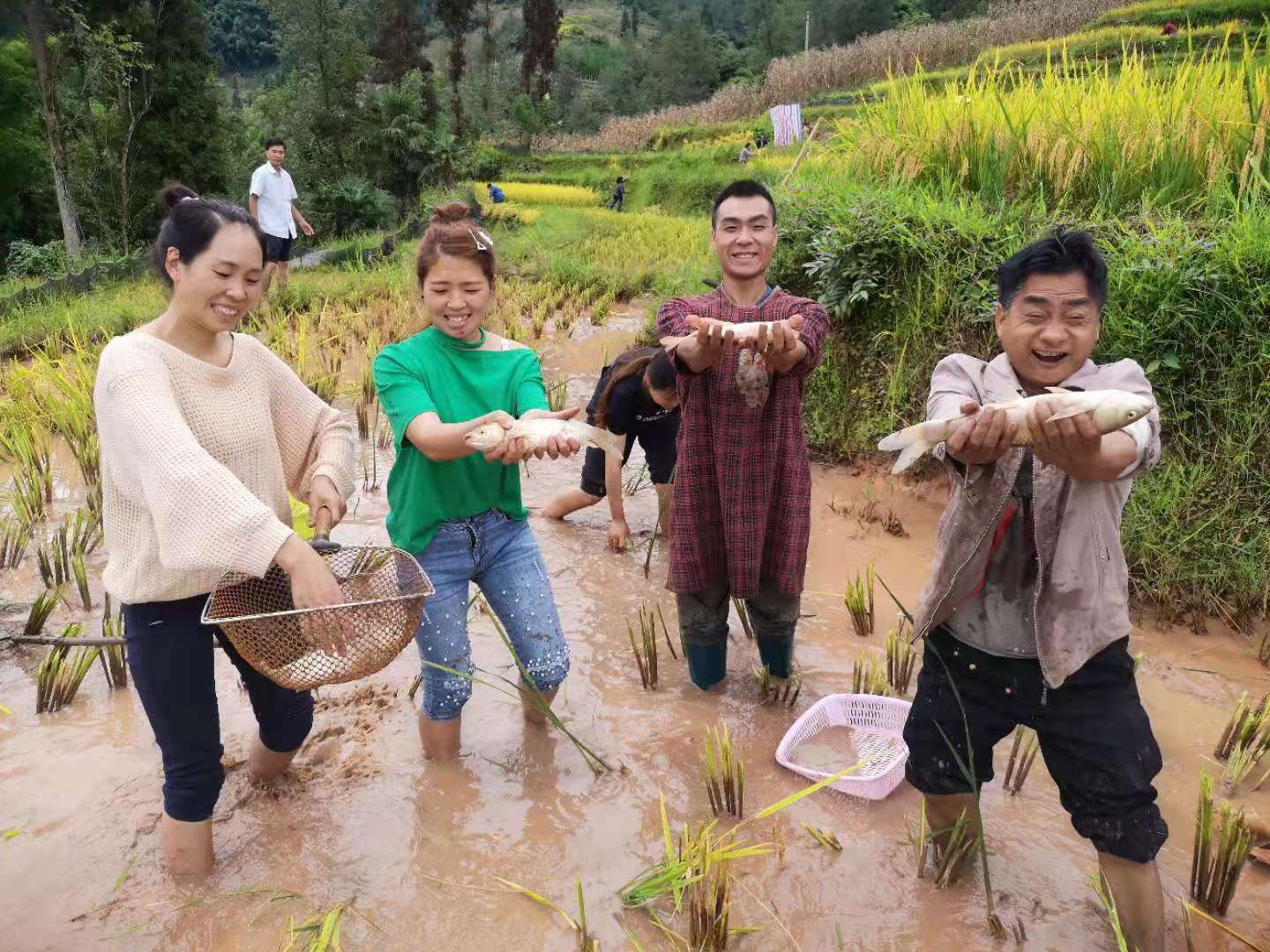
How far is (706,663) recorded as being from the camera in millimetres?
3379

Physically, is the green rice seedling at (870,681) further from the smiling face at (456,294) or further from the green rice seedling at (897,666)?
the smiling face at (456,294)

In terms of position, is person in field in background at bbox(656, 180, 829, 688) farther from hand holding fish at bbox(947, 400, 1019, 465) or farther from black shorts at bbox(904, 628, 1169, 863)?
hand holding fish at bbox(947, 400, 1019, 465)

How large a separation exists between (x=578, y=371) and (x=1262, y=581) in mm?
5567

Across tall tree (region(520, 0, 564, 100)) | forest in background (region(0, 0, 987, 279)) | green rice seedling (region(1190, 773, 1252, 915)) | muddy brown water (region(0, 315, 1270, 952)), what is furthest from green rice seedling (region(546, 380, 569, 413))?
tall tree (region(520, 0, 564, 100))

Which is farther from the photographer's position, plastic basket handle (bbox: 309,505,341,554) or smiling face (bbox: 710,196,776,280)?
smiling face (bbox: 710,196,776,280)

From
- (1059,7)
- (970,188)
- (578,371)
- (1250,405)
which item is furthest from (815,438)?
(1059,7)

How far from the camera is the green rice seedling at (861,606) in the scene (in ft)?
12.7

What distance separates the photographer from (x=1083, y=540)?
200 centimetres

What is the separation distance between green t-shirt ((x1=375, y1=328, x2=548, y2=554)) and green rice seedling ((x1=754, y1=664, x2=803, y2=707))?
1.30 meters

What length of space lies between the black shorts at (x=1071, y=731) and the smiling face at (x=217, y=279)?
2.05m

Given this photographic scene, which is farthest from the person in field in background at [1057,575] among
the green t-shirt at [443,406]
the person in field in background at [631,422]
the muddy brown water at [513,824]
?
the person in field in background at [631,422]

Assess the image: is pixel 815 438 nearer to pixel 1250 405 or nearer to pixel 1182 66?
pixel 1250 405

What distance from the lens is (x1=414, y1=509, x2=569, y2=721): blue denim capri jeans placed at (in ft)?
8.90

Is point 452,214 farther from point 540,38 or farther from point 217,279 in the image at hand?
point 540,38
